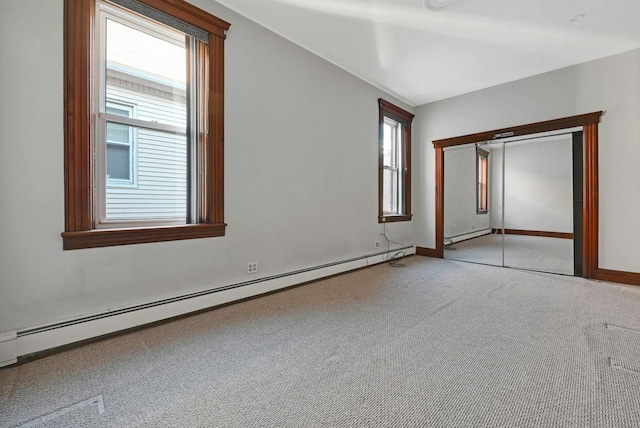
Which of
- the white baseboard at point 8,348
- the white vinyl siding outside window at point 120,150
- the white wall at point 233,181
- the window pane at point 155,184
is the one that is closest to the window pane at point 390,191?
the white wall at point 233,181

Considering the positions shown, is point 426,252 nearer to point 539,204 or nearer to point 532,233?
point 532,233

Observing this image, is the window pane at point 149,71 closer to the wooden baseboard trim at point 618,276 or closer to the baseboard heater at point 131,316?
the baseboard heater at point 131,316

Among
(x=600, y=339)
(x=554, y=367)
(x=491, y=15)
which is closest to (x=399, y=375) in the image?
(x=554, y=367)

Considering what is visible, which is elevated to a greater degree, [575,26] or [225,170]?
[575,26]

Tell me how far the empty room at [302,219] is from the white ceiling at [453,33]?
27 mm

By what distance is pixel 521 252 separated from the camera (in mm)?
4355

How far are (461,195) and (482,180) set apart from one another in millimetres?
410

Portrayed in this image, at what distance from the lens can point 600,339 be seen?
1943mm

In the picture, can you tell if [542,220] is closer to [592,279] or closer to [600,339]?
[592,279]

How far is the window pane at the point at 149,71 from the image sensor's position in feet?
6.87

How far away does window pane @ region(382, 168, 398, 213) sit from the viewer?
480cm

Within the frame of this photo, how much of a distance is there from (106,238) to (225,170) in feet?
3.37

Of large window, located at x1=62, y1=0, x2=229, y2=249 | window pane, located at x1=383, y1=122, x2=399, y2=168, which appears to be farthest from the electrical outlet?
window pane, located at x1=383, y1=122, x2=399, y2=168

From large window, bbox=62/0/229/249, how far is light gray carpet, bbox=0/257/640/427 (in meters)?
0.82
